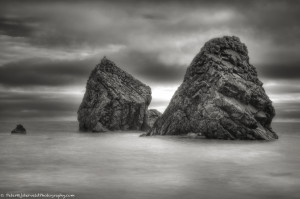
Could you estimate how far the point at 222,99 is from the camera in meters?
41.8

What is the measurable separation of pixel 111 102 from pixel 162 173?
4566 cm

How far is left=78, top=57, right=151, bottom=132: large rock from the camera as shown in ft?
223

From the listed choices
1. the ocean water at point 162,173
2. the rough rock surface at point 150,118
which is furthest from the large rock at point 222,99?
the rough rock surface at point 150,118

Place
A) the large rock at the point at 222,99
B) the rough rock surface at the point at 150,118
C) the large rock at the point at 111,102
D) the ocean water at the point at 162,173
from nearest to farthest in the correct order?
the ocean water at the point at 162,173
the large rock at the point at 222,99
the large rock at the point at 111,102
the rough rock surface at the point at 150,118

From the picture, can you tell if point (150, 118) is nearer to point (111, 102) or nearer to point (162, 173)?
point (111, 102)

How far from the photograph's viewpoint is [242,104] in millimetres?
42500

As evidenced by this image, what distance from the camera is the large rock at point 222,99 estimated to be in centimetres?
4153

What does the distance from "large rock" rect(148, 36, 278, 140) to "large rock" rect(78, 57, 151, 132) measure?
2114 centimetres

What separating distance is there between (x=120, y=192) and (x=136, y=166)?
29.1 feet

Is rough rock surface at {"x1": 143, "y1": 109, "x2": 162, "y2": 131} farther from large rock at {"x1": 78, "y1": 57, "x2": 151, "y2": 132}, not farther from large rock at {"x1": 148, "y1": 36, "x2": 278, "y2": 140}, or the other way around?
large rock at {"x1": 148, "y1": 36, "x2": 278, "y2": 140}

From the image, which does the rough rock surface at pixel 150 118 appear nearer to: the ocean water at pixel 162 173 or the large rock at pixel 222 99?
the large rock at pixel 222 99

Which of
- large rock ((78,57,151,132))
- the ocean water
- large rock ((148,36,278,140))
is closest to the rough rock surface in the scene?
large rock ((78,57,151,132))

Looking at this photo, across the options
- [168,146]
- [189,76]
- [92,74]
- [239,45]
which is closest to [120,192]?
[168,146]

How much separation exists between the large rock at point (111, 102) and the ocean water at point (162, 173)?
3186cm
